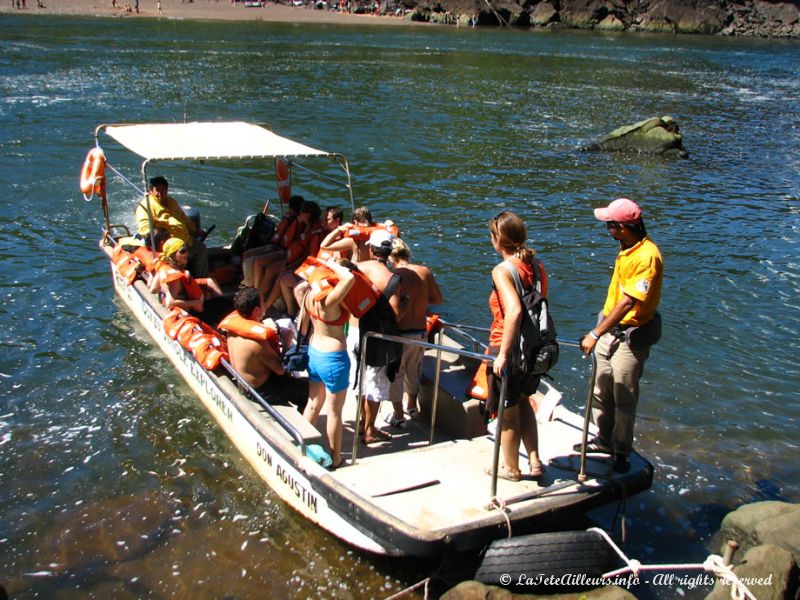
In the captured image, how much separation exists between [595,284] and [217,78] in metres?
25.6

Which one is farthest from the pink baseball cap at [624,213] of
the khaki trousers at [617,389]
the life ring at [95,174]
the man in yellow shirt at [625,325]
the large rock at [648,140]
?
the large rock at [648,140]

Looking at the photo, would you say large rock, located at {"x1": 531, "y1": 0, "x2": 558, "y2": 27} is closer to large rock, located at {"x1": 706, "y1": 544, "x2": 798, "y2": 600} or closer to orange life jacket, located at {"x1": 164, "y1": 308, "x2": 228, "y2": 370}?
orange life jacket, located at {"x1": 164, "y1": 308, "x2": 228, "y2": 370}

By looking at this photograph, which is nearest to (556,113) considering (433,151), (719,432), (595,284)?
(433,151)

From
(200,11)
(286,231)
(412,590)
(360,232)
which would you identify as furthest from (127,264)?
(200,11)

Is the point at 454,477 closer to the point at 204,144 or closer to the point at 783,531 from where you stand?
the point at 783,531

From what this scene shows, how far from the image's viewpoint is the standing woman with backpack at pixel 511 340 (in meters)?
4.91

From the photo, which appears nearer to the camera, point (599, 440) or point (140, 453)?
point (599, 440)

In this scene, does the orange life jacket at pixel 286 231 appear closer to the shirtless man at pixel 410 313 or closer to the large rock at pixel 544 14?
the shirtless man at pixel 410 313

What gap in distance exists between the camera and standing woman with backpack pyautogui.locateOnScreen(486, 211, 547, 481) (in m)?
4.91

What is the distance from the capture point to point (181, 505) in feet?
22.8

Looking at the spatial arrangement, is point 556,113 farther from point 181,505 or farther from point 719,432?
point 181,505

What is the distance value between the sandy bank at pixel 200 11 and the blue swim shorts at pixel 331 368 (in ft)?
206

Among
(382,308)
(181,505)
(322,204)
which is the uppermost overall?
(382,308)

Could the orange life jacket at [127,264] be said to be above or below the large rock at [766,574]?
above
